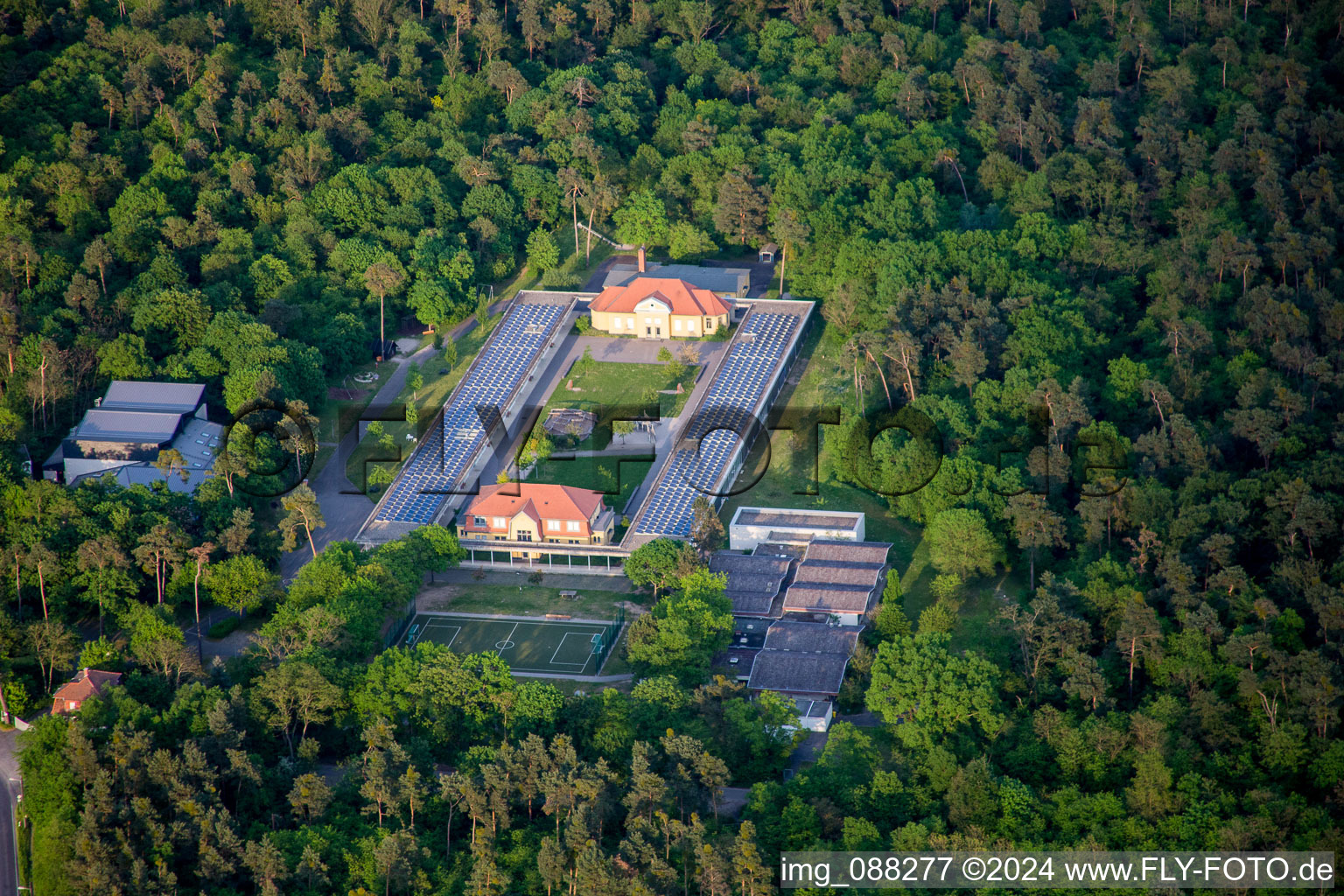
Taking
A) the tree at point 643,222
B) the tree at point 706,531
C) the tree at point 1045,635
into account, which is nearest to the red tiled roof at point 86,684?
the tree at point 706,531

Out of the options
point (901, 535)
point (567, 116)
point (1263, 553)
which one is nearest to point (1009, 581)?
point (901, 535)

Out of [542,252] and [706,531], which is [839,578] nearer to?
[706,531]

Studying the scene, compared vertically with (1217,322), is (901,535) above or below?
below

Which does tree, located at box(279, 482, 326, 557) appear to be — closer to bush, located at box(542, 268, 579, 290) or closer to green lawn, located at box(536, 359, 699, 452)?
green lawn, located at box(536, 359, 699, 452)

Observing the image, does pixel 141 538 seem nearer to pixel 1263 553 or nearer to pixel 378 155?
pixel 378 155

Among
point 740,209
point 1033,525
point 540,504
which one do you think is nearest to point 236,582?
point 540,504

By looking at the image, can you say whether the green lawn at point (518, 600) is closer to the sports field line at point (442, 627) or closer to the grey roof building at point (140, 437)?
the sports field line at point (442, 627)

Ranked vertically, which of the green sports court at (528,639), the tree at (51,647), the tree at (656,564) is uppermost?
the tree at (656,564)
